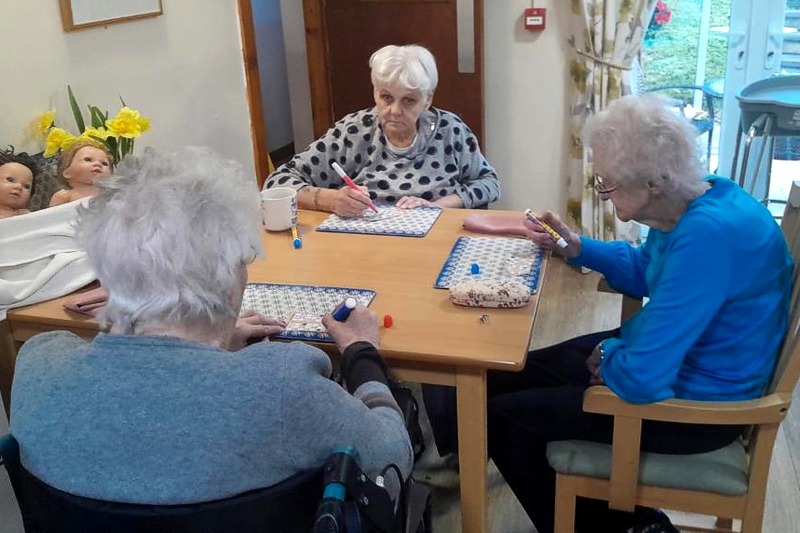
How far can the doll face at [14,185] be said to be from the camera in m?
1.69

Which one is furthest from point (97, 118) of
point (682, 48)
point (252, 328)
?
point (682, 48)

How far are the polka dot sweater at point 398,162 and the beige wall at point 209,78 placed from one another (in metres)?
0.64

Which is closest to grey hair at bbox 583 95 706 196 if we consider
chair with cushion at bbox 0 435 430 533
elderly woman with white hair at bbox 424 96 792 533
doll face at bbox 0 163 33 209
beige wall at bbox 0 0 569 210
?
elderly woman with white hair at bbox 424 96 792 533

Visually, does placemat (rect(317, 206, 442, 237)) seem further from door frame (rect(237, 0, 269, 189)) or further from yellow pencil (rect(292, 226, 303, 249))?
door frame (rect(237, 0, 269, 189))

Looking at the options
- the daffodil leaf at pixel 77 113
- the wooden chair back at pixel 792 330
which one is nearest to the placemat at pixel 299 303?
the wooden chair back at pixel 792 330

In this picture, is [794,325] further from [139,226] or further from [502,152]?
[502,152]

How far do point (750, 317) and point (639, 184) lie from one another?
1.06 feet

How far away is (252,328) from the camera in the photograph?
56.5 inches

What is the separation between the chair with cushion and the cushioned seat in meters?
0.64

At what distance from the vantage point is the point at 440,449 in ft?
7.20

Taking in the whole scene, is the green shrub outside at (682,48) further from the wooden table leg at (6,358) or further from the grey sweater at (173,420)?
the grey sweater at (173,420)

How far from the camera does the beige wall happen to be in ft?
7.06

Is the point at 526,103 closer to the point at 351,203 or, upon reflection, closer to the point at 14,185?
the point at 351,203

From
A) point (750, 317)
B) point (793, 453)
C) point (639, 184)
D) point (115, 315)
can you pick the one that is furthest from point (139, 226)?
point (793, 453)
